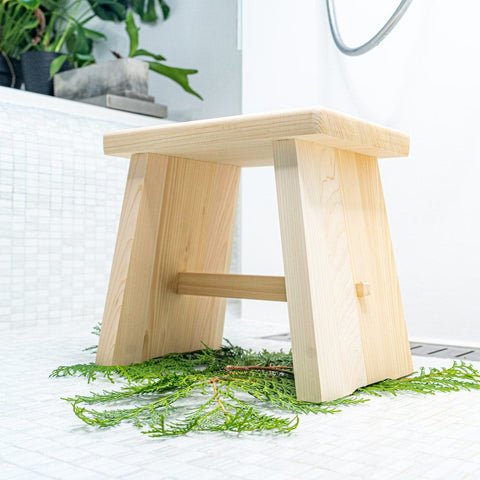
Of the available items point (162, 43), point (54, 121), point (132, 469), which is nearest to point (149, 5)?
point (162, 43)

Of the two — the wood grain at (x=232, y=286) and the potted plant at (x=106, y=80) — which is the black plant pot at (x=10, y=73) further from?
the wood grain at (x=232, y=286)

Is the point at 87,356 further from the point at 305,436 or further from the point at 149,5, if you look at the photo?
the point at 149,5

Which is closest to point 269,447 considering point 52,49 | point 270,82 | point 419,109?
point 419,109

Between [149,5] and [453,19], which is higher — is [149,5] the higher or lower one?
the higher one

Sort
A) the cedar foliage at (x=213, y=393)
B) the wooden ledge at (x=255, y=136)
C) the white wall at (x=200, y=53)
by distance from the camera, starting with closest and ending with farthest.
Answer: the cedar foliage at (x=213, y=393) → the wooden ledge at (x=255, y=136) → the white wall at (x=200, y=53)

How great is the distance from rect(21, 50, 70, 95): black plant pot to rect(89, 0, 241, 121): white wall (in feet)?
1.29

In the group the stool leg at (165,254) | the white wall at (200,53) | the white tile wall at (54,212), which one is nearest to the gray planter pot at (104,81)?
the white tile wall at (54,212)

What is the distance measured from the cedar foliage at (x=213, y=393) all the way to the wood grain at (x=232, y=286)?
0.32ft

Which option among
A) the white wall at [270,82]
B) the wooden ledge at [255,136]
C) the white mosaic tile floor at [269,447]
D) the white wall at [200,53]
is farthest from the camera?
the white wall at [200,53]

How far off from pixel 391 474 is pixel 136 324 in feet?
1.75

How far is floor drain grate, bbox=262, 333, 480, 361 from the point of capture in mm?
1105

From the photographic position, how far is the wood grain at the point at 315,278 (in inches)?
28.9

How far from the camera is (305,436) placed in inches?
24.0

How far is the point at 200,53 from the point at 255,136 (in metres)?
1.29
